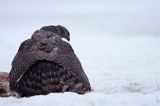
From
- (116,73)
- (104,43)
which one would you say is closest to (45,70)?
(116,73)

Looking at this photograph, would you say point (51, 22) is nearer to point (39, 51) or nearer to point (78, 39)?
point (78, 39)

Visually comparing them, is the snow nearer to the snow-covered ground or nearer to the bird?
the snow-covered ground

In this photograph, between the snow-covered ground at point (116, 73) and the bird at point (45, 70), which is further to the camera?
the bird at point (45, 70)

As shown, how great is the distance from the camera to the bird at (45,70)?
706cm

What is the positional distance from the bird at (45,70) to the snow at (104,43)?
0.81m

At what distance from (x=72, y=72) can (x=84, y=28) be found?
8.83 metres

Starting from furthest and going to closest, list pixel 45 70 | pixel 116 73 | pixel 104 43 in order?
pixel 104 43 → pixel 116 73 → pixel 45 70

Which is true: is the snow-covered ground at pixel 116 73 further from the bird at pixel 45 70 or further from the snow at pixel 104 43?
the bird at pixel 45 70

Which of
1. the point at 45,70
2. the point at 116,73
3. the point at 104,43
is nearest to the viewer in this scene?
the point at 45,70

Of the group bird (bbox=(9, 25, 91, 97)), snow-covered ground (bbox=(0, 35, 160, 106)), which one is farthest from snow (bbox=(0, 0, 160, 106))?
bird (bbox=(9, 25, 91, 97))

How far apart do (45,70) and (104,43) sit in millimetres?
6993

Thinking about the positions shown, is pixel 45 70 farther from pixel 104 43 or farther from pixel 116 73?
pixel 104 43

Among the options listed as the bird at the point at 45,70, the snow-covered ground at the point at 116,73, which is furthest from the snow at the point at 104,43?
the bird at the point at 45,70

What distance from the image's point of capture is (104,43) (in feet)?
45.6
